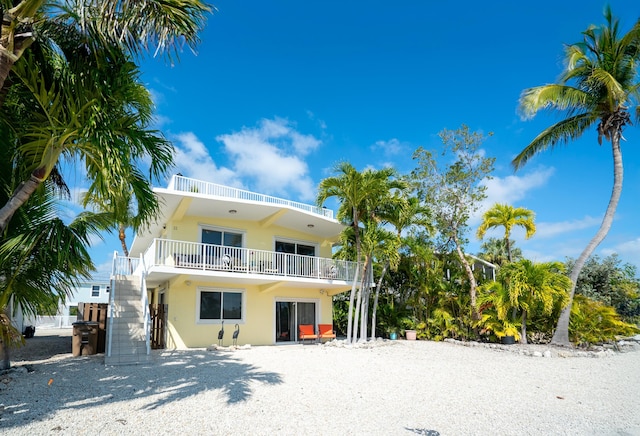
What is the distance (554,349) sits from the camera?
13539mm

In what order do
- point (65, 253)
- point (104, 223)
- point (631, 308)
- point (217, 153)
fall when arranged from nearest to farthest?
point (65, 253) → point (104, 223) → point (217, 153) → point (631, 308)

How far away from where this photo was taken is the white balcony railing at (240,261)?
13570 mm

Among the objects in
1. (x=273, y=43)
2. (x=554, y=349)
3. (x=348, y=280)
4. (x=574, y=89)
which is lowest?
(x=554, y=349)

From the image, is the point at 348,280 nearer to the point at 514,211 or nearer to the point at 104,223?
the point at 514,211

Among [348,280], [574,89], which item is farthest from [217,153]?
[574,89]

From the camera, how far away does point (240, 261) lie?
15.1 meters

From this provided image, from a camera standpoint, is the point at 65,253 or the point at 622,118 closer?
the point at 65,253

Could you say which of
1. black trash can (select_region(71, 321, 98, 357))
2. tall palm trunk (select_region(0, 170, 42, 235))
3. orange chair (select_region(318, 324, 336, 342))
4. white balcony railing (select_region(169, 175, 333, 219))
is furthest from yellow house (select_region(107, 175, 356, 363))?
tall palm trunk (select_region(0, 170, 42, 235))

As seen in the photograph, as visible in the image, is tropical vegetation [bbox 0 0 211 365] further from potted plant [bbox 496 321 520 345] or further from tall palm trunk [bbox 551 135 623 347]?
tall palm trunk [bbox 551 135 623 347]

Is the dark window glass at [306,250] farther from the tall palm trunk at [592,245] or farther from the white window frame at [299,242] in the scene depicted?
the tall palm trunk at [592,245]

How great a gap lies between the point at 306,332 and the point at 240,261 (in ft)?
15.6

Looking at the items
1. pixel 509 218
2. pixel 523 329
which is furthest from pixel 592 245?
pixel 523 329

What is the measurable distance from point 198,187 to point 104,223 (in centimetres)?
592

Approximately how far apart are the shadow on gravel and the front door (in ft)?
21.6
